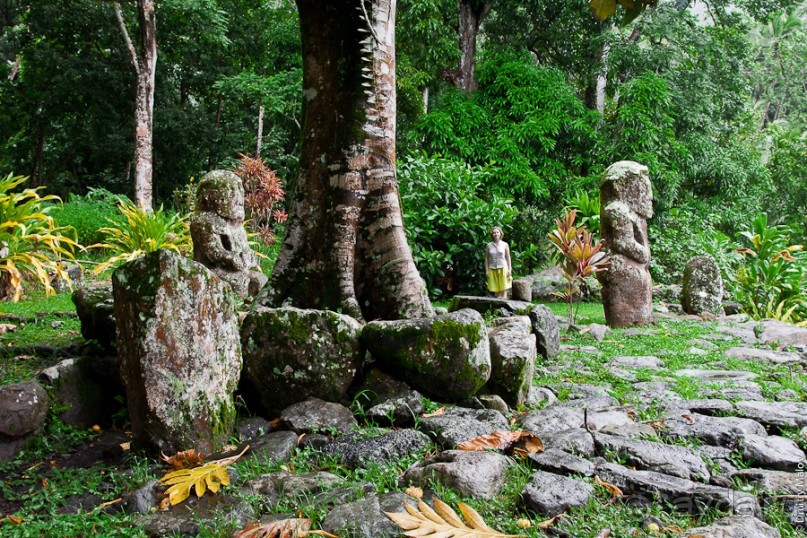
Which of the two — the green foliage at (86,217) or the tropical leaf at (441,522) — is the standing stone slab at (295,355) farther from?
the green foliage at (86,217)

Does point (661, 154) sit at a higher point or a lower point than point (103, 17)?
lower

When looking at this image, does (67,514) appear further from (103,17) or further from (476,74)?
(103,17)

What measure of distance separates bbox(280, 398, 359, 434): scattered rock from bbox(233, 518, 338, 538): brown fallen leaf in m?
1.05

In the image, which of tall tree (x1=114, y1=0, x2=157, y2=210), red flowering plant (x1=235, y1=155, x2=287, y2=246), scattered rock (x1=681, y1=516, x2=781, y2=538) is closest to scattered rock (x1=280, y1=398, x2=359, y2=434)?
scattered rock (x1=681, y1=516, x2=781, y2=538)

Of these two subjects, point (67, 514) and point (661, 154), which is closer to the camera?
point (67, 514)

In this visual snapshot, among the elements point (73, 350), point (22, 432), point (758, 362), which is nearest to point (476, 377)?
point (22, 432)

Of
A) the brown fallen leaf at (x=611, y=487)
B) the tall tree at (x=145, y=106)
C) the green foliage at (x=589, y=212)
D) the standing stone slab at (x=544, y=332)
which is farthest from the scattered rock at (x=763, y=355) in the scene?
the tall tree at (x=145, y=106)

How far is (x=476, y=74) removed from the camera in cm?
1806

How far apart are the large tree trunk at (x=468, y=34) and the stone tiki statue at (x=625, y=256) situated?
10145mm

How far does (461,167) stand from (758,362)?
8.11 m

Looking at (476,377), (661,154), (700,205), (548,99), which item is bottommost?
(476,377)

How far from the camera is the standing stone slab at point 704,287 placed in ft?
34.7

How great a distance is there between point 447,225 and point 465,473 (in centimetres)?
941

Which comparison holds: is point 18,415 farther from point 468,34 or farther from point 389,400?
point 468,34
